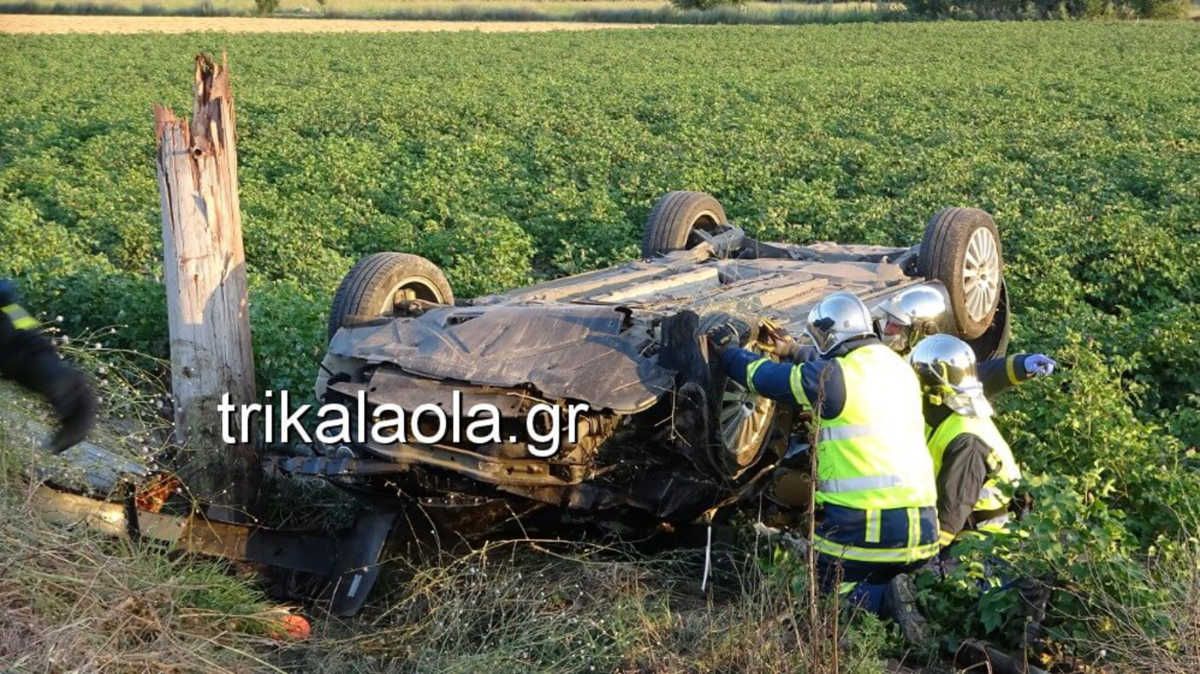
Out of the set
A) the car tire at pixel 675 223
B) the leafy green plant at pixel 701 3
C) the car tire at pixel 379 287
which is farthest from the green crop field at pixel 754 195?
the leafy green plant at pixel 701 3

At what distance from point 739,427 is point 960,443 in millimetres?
948

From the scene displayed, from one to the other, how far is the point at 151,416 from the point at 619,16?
188ft

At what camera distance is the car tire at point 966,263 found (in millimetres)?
7641

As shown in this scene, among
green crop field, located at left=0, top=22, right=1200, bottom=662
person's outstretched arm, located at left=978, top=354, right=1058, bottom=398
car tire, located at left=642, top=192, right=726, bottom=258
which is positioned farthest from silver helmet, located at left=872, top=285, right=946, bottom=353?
car tire, located at left=642, top=192, right=726, bottom=258

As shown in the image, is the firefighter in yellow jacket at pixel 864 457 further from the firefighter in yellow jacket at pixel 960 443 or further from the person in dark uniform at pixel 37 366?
the person in dark uniform at pixel 37 366

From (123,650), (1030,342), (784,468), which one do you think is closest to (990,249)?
(1030,342)

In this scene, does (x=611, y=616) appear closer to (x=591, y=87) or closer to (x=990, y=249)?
(x=990, y=249)

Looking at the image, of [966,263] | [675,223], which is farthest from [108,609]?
[966,263]

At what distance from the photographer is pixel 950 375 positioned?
5660mm

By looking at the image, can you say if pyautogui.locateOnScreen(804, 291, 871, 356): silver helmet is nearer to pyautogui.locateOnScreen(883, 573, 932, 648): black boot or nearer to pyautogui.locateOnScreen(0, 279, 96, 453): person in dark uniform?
pyautogui.locateOnScreen(883, 573, 932, 648): black boot

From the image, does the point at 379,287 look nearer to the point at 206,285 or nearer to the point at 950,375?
the point at 206,285

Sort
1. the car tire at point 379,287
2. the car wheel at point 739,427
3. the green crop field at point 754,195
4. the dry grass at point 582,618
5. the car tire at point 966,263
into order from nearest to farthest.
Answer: the dry grass at point 582,618 < the car wheel at point 739,427 < the car tire at point 379,287 < the green crop field at point 754,195 < the car tire at point 966,263

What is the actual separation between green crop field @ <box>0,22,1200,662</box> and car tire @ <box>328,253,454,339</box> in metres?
1.30

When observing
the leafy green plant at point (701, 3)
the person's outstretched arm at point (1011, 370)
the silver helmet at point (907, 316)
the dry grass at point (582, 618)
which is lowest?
the dry grass at point (582, 618)
